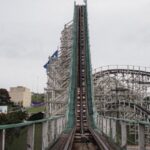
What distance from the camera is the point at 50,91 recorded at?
45.0 meters

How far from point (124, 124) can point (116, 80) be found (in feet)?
110

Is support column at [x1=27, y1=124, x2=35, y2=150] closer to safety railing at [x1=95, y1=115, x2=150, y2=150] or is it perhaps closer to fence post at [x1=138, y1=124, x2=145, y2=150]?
safety railing at [x1=95, y1=115, x2=150, y2=150]

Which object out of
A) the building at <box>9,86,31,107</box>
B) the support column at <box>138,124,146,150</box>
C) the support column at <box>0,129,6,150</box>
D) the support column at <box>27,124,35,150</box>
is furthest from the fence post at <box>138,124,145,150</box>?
the building at <box>9,86,31,107</box>

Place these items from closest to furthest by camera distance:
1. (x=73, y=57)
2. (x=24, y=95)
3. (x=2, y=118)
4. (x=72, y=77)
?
(x=2, y=118) < (x=72, y=77) < (x=73, y=57) < (x=24, y=95)

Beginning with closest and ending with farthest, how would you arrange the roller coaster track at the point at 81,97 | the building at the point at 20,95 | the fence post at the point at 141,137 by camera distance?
the fence post at the point at 141,137, the roller coaster track at the point at 81,97, the building at the point at 20,95

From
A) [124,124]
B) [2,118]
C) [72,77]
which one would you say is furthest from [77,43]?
[124,124]

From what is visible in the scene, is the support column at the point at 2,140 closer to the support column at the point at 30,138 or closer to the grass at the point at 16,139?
the grass at the point at 16,139

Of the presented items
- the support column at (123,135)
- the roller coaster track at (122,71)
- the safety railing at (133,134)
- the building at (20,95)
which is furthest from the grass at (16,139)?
the building at (20,95)

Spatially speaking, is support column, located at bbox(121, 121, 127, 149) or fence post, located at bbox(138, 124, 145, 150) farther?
support column, located at bbox(121, 121, 127, 149)

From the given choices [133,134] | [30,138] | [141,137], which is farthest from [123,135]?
[30,138]

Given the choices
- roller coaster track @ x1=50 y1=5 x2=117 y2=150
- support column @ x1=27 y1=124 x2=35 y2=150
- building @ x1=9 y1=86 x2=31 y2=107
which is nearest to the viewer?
support column @ x1=27 y1=124 x2=35 y2=150

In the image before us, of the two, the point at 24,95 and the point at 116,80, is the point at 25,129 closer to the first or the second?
the point at 116,80

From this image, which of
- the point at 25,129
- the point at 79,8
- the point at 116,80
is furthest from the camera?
the point at 79,8

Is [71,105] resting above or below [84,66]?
below
